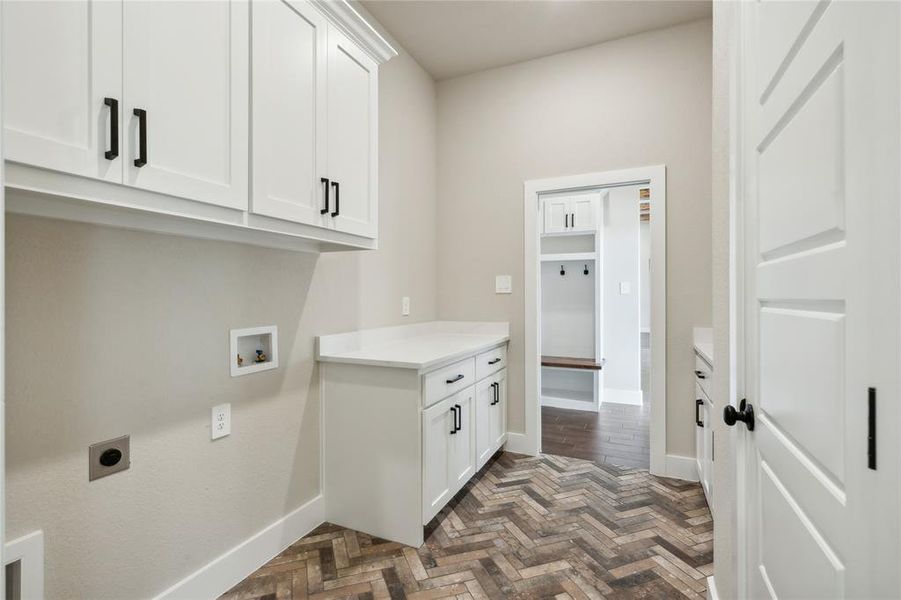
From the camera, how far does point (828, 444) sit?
715 millimetres

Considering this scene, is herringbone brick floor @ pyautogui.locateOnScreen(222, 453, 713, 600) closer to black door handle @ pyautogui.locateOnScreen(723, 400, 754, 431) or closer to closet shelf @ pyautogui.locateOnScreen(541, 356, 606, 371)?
black door handle @ pyautogui.locateOnScreen(723, 400, 754, 431)

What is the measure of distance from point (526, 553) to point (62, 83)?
2.29 metres

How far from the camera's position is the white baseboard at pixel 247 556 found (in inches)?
61.5

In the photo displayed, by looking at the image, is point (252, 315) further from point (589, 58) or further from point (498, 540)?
point (589, 58)

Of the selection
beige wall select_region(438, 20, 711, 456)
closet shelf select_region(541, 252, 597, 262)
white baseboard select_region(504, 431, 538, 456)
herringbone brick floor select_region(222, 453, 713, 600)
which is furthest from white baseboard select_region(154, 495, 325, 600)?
closet shelf select_region(541, 252, 597, 262)

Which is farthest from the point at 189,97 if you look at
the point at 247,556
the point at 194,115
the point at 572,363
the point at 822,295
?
the point at 572,363

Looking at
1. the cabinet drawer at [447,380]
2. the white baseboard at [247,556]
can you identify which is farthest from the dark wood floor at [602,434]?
the white baseboard at [247,556]

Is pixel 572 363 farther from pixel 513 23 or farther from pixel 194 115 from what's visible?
pixel 194 115

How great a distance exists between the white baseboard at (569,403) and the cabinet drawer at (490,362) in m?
1.58

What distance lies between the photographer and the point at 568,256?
4527mm

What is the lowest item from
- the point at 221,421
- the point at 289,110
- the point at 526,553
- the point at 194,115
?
the point at 526,553

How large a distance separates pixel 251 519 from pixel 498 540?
3.76 ft

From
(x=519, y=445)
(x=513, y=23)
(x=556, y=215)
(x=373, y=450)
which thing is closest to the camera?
(x=373, y=450)

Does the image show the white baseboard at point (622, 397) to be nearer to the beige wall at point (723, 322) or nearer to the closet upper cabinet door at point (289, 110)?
the beige wall at point (723, 322)
